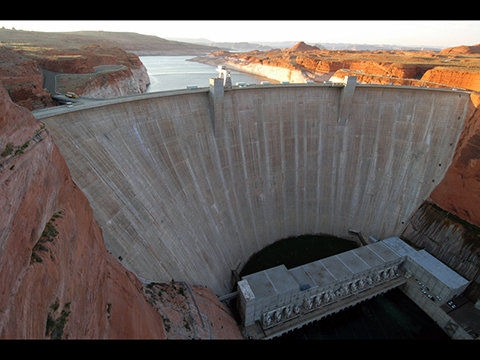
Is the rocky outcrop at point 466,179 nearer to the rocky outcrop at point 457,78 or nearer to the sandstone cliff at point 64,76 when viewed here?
the rocky outcrop at point 457,78

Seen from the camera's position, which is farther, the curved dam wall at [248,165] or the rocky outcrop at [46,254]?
the curved dam wall at [248,165]

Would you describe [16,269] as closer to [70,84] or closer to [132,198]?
[132,198]

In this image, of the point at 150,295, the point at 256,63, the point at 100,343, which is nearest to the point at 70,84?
the point at 150,295

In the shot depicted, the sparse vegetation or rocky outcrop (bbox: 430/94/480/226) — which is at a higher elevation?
the sparse vegetation

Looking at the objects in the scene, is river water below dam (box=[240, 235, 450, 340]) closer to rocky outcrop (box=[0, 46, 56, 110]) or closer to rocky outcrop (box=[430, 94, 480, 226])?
rocky outcrop (box=[430, 94, 480, 226])

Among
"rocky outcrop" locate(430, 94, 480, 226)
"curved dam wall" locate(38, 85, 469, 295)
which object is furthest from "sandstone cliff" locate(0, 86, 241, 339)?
"rocky outcrop" locate(430, 94, 480, 226)

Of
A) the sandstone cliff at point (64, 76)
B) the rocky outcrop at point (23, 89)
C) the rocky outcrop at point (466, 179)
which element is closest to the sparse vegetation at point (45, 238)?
the rocky outcrop at point (23, 89)
